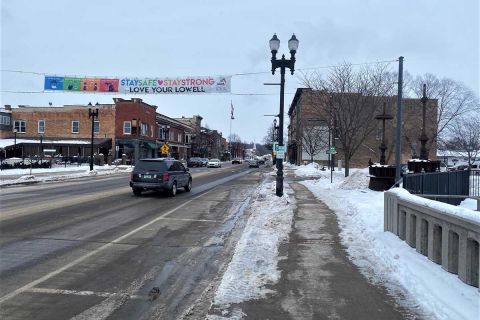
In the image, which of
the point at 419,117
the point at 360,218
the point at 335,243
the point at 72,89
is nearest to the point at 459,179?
the point at 360,218

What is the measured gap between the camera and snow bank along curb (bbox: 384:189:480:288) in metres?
6.07

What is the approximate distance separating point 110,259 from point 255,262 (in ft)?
8.00

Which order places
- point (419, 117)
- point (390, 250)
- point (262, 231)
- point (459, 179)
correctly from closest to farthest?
1. point (390, 250)
2. point (262, 231)
3. point (459, 179)
4. point (419, 117)

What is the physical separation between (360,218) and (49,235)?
778cm

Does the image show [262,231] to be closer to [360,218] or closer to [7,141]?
[360,218]

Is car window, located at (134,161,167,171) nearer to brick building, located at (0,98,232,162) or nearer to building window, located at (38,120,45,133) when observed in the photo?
brick building, located at (0,98,232,162)

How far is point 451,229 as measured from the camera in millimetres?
6707

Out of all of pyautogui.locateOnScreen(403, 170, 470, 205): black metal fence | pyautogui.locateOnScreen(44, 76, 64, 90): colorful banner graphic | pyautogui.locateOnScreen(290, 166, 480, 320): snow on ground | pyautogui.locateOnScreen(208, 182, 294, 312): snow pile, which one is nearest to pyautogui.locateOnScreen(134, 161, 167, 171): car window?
pyautogui.locateOnScreen(208, 182, 294, 312): snow pile

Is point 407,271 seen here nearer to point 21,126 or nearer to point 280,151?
point 280,151

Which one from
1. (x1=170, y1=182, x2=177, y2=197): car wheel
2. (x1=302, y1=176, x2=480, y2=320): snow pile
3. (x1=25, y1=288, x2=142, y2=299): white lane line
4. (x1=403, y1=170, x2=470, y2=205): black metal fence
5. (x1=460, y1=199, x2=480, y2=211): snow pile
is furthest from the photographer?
Answer: (x1=170, y1=182, x2=177, y2=197): car wheel

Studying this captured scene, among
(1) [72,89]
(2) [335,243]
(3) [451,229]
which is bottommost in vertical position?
(2) [335,243]

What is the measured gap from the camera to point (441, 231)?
7332 mm

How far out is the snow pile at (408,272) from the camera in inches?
218

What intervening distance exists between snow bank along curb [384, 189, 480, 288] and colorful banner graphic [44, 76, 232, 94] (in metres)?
17.8
